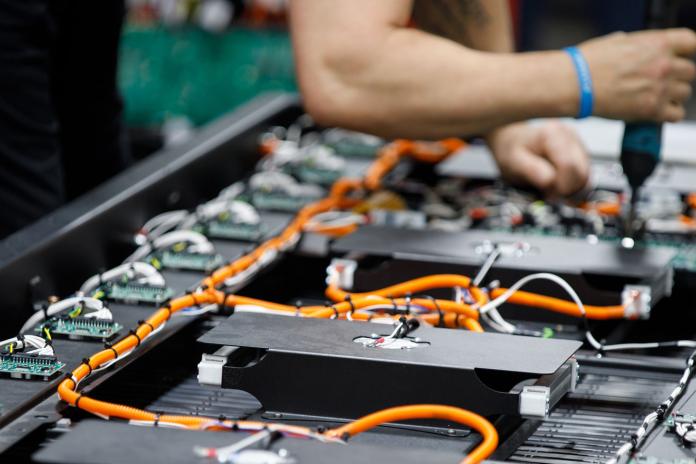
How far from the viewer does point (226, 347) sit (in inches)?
46.1

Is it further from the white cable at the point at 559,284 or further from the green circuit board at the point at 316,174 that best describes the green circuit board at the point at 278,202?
the white cable at the point at 559,284

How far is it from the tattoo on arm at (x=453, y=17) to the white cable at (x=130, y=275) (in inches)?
32.6

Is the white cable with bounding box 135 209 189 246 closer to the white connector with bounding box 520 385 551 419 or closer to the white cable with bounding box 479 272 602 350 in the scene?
the white cable with bounding box 479 272 602 350

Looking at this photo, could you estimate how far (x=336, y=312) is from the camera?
4.23 ft

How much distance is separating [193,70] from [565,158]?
8.65 feet

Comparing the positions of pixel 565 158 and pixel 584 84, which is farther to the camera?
pixel 565 158

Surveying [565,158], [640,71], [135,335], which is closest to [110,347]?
[135,335]

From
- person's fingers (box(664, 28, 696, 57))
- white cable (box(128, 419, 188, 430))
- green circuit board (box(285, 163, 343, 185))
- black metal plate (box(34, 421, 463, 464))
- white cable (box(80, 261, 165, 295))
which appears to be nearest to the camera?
black metal plate (box(34, 421, 463, 464))

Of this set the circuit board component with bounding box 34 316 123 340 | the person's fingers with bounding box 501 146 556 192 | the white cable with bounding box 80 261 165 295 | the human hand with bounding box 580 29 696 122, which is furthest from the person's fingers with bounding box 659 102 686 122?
the circuit board component with bounding box 34 316 123 340

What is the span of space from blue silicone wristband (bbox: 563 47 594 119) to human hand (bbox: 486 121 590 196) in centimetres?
29

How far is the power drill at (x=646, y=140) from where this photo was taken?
1663 mm

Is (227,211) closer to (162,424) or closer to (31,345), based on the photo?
(31,345)

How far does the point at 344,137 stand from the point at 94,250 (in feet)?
2.60

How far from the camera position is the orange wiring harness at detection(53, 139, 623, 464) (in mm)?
994
